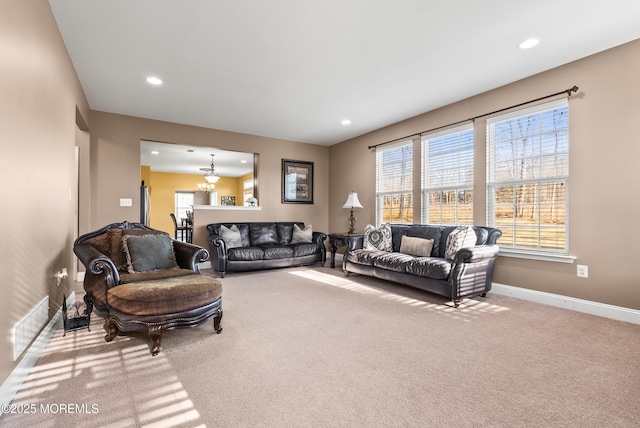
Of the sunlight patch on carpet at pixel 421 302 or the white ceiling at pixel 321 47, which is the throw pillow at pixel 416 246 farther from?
the white ceiling at pixel 321 47

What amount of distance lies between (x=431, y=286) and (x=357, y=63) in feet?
8.89

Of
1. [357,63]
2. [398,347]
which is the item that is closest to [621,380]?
[398,347]

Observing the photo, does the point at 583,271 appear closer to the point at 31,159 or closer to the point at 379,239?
the point at 379,239

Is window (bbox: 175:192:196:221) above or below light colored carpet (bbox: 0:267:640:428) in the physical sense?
above

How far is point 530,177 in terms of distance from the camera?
380cm

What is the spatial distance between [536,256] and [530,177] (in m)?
0.96

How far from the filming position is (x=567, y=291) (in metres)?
3.41

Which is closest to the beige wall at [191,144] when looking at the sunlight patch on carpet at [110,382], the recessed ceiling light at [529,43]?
the sunlight patch on carpet at [110,382]

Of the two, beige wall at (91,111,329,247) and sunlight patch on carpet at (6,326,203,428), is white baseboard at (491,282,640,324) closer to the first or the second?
sunlight patch on carpet at (6,326,203,428)

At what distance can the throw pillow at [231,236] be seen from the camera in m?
5.44

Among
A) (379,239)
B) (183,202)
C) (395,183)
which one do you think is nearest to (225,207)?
(379,239)

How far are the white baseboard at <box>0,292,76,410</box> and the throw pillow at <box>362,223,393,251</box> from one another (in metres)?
3.89

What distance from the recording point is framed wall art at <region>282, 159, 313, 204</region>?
269 inches

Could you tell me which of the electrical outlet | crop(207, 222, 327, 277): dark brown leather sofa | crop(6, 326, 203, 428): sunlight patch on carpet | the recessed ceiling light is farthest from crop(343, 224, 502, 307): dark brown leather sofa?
crop(6, 326, 203, 428): sunlight patch on carpet
